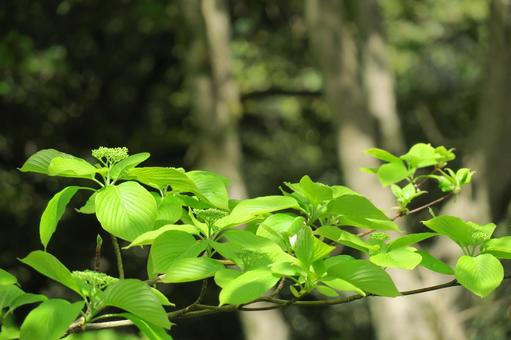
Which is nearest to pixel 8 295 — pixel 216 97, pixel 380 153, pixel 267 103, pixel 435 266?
pixel 435 266

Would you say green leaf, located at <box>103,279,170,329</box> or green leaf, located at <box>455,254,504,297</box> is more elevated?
green leaf, located at <box>103,279,170,329</box>

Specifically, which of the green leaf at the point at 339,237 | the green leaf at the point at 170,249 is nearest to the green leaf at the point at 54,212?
the green leaf at the point at 170,249

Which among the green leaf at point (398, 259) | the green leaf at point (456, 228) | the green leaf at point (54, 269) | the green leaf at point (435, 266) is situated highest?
the green leaf at point (54, 269)

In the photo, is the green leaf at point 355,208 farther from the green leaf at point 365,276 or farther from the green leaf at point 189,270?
the green leaf at point 189,270

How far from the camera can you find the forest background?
6.18 m

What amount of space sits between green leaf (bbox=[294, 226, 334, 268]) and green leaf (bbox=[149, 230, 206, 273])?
0.51 feet

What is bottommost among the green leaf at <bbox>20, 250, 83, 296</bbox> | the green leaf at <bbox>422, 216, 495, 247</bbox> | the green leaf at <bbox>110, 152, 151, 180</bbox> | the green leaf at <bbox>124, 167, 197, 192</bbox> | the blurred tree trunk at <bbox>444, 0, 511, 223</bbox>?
the blurred tree trunk at <bbox>444, 0, 511, 223</bbox>

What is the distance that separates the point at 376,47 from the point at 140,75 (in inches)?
168

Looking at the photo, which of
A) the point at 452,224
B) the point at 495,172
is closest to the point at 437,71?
the point at 495,172

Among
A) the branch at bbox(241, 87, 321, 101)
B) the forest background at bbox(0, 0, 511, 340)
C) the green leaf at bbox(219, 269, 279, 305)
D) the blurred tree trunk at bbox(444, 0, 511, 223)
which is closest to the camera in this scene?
the green leaf at bbox(219, 269, 279, 305)

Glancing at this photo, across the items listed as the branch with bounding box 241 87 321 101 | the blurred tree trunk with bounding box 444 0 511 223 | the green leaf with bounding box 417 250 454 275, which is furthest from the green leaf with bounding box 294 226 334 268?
the branch with bounding box 241 87 321 101

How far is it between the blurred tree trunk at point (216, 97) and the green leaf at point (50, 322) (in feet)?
18.5

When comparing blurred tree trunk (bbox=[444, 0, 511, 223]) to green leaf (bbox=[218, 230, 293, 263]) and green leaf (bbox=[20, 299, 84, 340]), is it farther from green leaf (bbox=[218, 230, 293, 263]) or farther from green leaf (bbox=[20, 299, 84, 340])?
green leaf (bbox=[20, 299, 84, 340])

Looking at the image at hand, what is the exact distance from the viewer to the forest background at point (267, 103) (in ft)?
20.3
